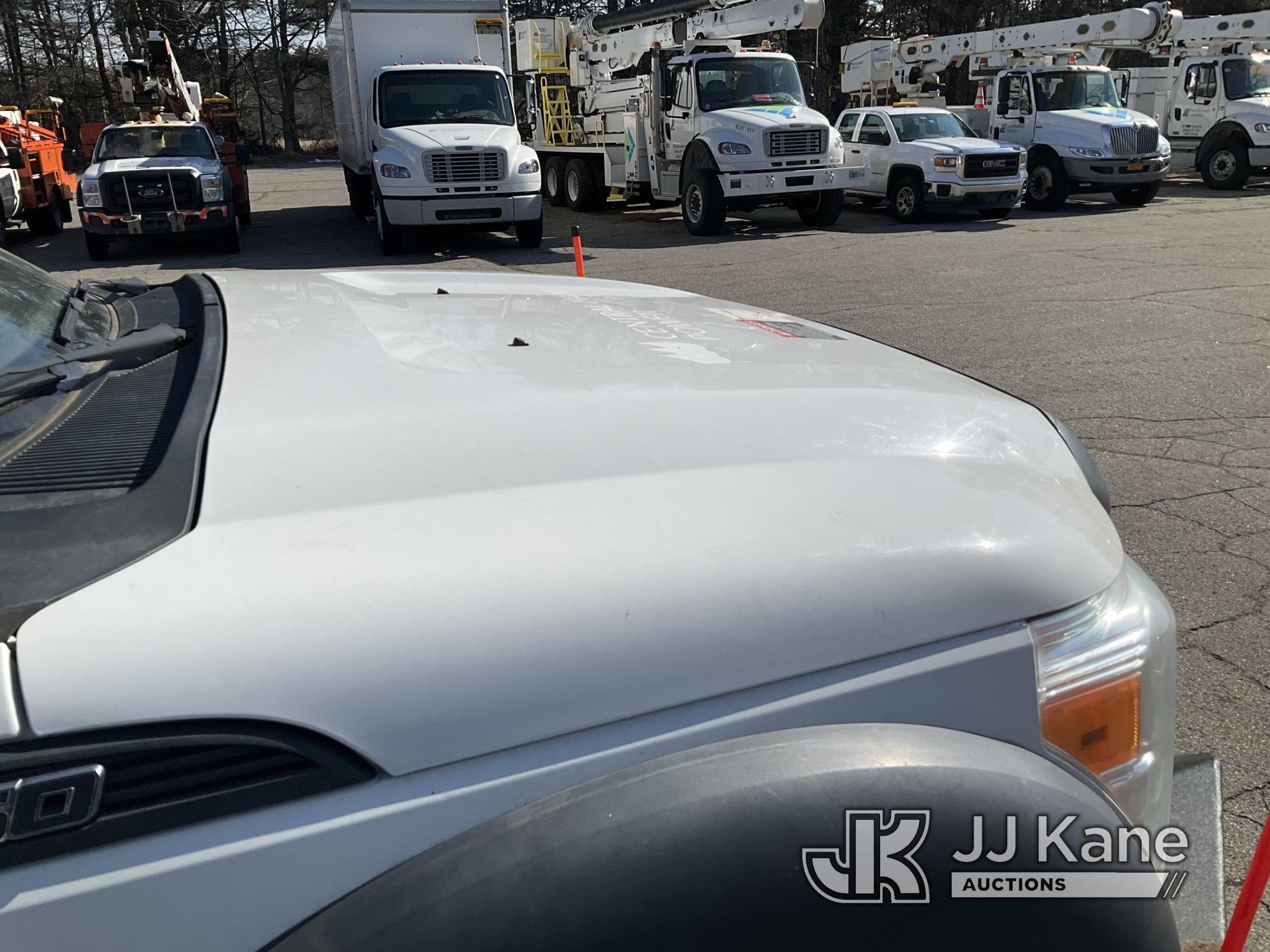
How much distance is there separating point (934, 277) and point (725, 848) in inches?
427

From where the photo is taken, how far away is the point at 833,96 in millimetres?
38156

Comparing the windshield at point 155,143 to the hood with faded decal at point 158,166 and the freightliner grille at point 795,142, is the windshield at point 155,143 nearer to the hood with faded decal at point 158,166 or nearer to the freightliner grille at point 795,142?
the hood with faded decal at point 158,166

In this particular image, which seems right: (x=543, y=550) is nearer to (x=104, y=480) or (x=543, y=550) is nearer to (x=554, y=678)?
(x=554, y=678)

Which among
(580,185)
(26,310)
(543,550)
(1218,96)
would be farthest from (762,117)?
(543,550)

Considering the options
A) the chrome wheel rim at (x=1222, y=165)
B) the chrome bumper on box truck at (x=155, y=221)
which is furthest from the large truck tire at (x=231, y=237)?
the chrome wheel rim at (x=1222, y=165)

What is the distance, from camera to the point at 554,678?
3.67ft

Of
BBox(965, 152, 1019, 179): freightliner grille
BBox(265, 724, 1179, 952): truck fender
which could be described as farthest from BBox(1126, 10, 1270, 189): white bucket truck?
BBox(265, 724, 1179, 952): truck fender

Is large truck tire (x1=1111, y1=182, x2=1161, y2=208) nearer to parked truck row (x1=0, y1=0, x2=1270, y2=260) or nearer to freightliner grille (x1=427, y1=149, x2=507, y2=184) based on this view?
parked truck row (x1=0, y1=0, x2=1270, y2=260)

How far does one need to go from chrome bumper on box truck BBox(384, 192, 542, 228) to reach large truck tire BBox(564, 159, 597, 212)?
567 centimetres

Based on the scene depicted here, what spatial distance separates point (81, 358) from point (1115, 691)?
5.88 feet

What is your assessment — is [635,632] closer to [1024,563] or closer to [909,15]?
[1024,563]

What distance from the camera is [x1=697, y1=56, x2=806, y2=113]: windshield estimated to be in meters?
15.7

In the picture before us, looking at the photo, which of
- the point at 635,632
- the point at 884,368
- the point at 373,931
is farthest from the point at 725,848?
the point at 884,368

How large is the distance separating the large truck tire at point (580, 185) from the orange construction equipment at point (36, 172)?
919 centimetres
